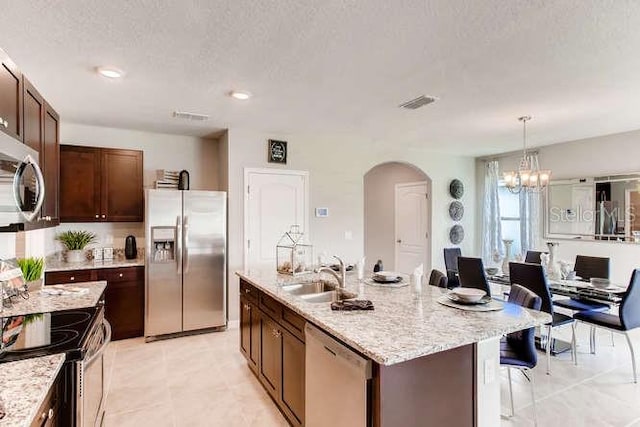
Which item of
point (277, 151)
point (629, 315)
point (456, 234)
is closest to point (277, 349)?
point (277, 151)

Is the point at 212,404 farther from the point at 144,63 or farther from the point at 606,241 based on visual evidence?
the point at 606,241

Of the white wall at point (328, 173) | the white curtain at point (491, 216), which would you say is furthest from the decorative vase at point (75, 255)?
the white curtain at point (491, 216)

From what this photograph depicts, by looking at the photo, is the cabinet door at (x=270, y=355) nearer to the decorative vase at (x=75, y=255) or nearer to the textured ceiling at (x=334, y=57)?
the textured ceiling at (x=334, y=57)

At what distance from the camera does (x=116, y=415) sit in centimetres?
260

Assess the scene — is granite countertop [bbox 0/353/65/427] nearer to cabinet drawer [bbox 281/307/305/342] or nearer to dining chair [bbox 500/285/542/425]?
cabinet drawer [bbox 281/307/305/342]

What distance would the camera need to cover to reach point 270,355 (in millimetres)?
2686

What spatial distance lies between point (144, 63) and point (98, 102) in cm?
125

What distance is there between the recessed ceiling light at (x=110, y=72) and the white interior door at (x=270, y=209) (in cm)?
203

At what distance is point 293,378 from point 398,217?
5300mm

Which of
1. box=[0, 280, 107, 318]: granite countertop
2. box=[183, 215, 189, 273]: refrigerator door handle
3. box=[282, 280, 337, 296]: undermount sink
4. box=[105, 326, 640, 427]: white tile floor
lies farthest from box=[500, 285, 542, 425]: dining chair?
box=[183, 215, 189, 273]: refrigerator door handle

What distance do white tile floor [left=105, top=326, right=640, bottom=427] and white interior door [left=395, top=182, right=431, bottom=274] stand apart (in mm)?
3001

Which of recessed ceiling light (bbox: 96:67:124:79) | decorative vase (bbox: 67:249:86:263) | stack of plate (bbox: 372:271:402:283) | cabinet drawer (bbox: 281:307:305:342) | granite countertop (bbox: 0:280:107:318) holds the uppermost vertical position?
recessed ceiling light (bbox: 96:67:124:79)

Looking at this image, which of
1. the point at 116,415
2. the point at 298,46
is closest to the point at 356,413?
the point at 116,415

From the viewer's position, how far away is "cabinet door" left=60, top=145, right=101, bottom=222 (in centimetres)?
406
